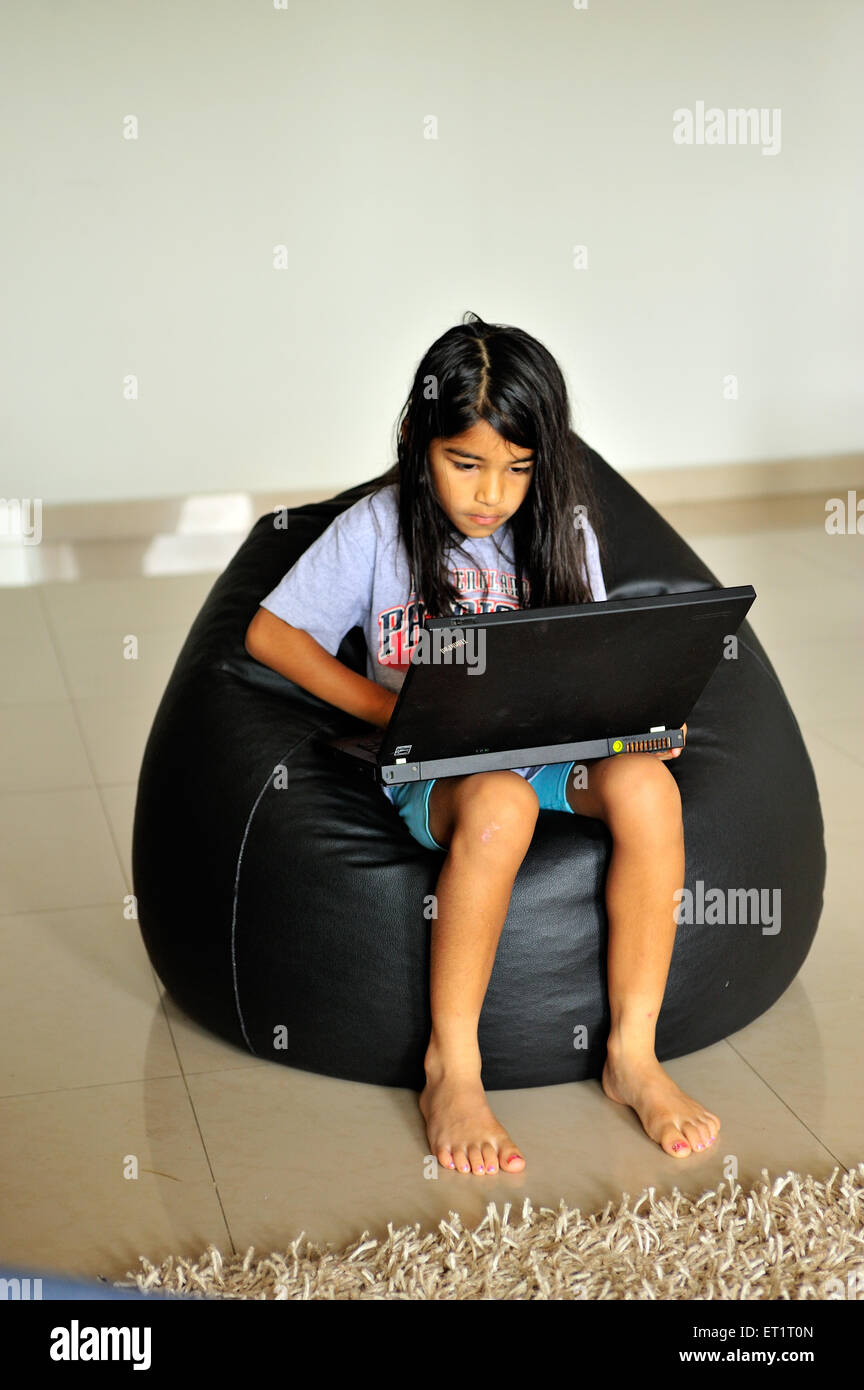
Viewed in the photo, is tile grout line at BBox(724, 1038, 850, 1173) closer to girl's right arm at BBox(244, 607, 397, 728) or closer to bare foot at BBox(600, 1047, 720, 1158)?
bare foot at BBox(600, 1047, 720, 1158)

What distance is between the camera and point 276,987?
2008 millimetres

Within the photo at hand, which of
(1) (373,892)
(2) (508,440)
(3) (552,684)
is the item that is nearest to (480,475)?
(2) (508,440)

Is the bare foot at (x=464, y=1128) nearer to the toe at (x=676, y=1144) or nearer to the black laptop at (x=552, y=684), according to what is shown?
the toe at (x=676, y=1144)

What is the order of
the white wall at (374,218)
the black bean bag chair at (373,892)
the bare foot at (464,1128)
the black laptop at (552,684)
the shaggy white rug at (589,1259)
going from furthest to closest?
the white wall at (374,218)
the black bean bag chair at (373,892)
the bare foot at (464,1128)
the black laptop at (552,684)
the shaggy white rug at (589,1259)

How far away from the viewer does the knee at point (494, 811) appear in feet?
6.18

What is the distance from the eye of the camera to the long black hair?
1.97 meters

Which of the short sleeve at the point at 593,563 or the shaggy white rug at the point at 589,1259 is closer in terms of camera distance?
the shaggy white rug at the point at 589,1259

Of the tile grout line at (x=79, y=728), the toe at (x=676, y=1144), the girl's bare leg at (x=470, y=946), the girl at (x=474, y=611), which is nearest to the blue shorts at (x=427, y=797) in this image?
the girl at (x=474, y=611)

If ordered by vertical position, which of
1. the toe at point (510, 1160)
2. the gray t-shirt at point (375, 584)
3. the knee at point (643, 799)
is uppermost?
the gray t-shirt at point (375, 584)

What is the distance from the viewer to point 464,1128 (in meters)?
1.88

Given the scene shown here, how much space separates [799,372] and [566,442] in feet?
10.9

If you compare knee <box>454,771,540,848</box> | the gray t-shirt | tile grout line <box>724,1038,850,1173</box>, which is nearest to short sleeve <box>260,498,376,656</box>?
the gray t-shirt

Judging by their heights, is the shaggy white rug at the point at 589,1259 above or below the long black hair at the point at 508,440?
below
